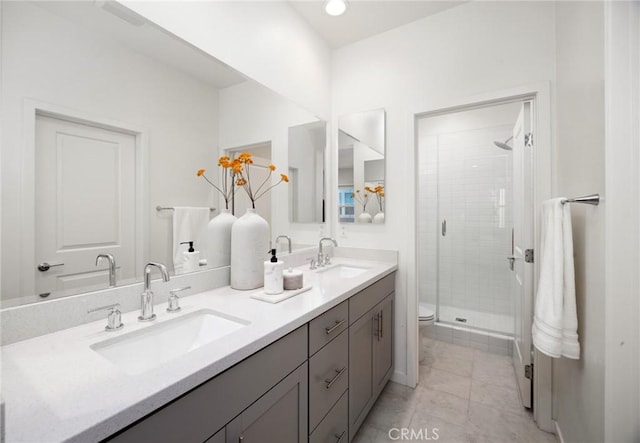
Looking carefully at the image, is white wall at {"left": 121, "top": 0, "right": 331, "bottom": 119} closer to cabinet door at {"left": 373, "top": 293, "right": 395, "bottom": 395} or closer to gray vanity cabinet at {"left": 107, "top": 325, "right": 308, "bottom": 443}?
gray vanity cabinet at {"left": 107, "top": 325, "right": 308, "bottom": 443}

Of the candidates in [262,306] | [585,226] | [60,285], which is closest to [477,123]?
[585,226]

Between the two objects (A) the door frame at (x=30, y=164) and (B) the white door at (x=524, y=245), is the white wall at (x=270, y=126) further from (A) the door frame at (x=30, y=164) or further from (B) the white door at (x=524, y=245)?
(B) the white door at (x=524, y=245)

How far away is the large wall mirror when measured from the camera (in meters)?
0.84

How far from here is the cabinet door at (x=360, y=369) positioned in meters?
1.41

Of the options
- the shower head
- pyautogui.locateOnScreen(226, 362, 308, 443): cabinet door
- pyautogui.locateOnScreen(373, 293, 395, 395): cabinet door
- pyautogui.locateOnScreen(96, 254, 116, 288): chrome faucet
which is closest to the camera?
pyautogui.locateOnScreen(226, 362, 308, 443): cabinet door

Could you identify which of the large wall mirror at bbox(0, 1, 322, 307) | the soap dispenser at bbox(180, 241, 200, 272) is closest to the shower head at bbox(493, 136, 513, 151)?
the large wall mirror at bbox(0, 1, 322, 307)

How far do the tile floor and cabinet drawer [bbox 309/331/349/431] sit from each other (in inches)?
21.6

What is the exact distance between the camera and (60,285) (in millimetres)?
924

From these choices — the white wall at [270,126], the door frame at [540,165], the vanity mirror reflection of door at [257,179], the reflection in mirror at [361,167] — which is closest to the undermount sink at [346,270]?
the white wall at [270,126]

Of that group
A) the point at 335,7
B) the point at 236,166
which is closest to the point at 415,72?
the point at 335,7

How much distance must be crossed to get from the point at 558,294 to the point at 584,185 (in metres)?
0.48

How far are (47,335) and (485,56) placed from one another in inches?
101

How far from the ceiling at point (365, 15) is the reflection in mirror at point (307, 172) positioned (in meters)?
0.69

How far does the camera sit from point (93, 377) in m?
0.64
